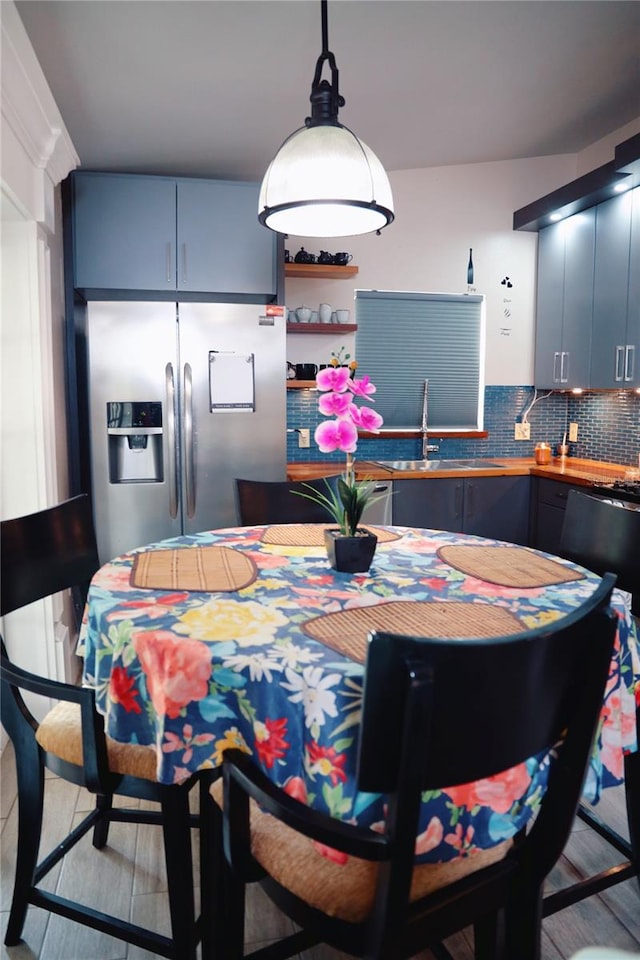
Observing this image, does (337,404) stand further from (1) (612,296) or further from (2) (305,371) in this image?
(1) (612,296)

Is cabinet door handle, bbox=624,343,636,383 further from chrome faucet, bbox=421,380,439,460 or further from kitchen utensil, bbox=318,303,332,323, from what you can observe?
kitchen utensil, bbox=318,303,332,323

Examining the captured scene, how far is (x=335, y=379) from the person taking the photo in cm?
162

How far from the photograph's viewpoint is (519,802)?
44.3 inches

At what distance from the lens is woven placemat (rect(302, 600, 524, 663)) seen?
1243 mm

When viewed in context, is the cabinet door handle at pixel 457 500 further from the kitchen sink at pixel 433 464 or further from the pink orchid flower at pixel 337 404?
the pink orchid flower at pixel 337 404

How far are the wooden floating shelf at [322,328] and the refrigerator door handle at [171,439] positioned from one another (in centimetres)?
91

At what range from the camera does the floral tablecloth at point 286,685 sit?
3.54 feet

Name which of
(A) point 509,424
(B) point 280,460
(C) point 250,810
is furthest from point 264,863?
(A) point 509,424

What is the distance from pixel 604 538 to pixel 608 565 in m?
0.08

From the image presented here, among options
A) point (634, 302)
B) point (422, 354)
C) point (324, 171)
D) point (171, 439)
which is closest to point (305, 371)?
point (422, 354)

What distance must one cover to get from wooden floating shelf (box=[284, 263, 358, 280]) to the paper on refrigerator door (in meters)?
0.75

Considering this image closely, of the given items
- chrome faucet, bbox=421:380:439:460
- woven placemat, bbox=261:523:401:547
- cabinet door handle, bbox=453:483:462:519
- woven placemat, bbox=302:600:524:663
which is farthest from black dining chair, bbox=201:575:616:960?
chrome faucet, bbox=421:380:439:460

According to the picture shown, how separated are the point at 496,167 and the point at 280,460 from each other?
252 cm

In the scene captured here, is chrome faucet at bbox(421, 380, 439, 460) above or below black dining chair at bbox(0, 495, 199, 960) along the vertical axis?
above
